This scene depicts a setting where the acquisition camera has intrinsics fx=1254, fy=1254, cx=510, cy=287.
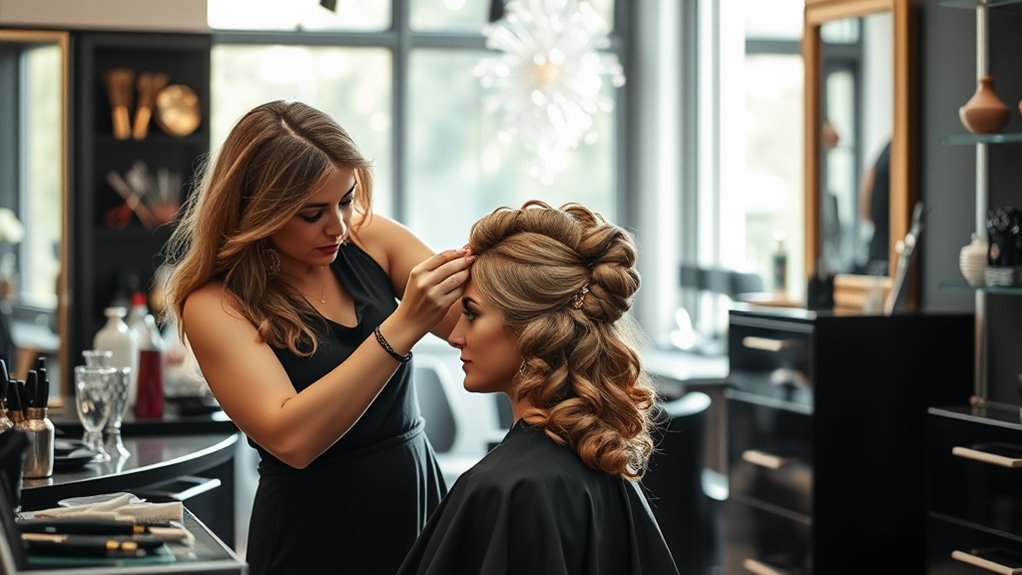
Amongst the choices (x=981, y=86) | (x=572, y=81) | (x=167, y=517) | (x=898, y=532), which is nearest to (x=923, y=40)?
(x=981, y=86)

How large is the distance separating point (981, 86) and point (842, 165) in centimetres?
88

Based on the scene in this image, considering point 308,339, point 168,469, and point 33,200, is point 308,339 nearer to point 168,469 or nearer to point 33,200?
point 168,469

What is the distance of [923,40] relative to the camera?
3646 millimetres

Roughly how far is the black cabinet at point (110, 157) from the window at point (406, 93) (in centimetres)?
98

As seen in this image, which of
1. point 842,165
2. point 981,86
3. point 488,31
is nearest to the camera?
point 981,86

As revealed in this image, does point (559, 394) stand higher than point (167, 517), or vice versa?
point (559, 394)

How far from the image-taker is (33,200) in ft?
14.0

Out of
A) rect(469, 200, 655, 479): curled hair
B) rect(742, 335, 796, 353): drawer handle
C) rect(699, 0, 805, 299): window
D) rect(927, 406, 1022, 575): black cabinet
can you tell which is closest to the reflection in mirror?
rect(742, 335, 796, 353): drawer handle

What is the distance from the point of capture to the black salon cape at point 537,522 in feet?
5.60

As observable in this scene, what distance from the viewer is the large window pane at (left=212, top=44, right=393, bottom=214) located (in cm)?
574

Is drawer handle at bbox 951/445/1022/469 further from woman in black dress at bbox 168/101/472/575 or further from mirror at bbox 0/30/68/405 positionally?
mirror at bbox 0/30/68/405

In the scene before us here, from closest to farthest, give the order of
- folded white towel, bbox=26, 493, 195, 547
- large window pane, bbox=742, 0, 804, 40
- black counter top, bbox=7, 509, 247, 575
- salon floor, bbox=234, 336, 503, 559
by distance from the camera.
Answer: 1. black counter top, bbox=7, 509, 247, 575
2. folded white towel, bbox=26, 493, 195, 547
3. salon floor, bbox=234, 336, 503, 559
4. large window pane, bbox=742, 0, 804, 40

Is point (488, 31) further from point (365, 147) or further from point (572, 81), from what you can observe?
point (365, 147)

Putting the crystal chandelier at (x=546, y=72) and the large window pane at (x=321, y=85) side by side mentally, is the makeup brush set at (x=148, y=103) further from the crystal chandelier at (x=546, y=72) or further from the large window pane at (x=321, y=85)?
the crystal chandelier at (x=546, y=72)
